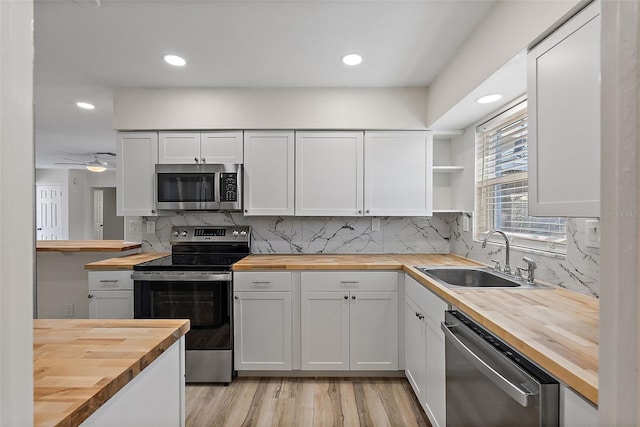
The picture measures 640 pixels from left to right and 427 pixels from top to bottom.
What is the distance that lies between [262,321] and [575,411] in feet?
6.65

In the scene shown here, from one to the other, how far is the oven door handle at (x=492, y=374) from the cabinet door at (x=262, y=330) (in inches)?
51.4

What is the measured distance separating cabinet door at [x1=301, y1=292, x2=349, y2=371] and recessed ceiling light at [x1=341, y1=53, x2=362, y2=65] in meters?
1.69

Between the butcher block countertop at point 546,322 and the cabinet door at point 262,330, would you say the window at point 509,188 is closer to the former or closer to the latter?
the butcher block countertop at point 546,322

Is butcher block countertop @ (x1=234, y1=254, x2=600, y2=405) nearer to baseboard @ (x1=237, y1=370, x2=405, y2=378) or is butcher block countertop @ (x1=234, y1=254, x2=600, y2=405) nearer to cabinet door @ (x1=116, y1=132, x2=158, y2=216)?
baseboard @ (x1=237, y1=370, x2=405, y2=378)

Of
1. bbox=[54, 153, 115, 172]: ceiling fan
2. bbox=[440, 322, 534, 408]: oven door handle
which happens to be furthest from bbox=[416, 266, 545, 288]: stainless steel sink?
bbox=[54, 153, 115, 172]: ceiling fan

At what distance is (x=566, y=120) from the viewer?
3.96 feet

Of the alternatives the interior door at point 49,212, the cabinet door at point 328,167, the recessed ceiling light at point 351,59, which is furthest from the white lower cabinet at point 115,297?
the interior door at point 49,212

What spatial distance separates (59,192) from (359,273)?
809 centimetres

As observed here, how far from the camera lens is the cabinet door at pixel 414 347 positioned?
2071mm

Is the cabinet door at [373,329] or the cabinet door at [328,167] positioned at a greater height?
the cabinet door at [328,167]

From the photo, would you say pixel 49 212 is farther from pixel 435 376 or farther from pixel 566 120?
pixel 566 120

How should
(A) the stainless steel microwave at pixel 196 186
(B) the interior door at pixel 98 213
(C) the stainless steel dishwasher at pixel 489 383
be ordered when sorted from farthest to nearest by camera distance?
(B) the interior door at pixel 98 213 < (A) the stainless steel microwave at pixel 196 186 < (C) the stainless steel dishwasher at pixel 489 383

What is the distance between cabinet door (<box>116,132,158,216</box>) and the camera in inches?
114
